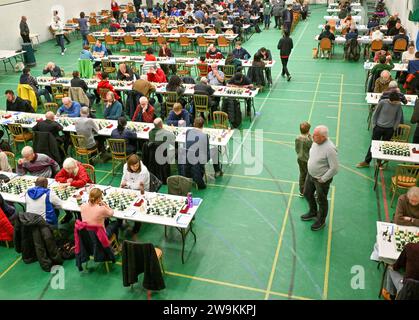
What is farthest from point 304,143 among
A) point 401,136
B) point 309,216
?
point 401,136

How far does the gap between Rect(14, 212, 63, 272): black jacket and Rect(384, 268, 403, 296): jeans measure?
17.0 feet

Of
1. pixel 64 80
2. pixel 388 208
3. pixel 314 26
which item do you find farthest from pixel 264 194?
pixel 314 26

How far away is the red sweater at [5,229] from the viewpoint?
7309 mm

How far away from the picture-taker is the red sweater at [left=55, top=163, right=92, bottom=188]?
303 inches

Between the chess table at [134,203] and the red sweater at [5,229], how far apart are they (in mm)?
362

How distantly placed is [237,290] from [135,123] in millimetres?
5369

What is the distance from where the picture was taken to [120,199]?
23.8 ft

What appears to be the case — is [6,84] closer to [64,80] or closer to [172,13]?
[64,80]

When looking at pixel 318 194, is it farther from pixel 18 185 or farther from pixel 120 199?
pixel 18 185

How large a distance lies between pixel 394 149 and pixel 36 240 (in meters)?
7.09

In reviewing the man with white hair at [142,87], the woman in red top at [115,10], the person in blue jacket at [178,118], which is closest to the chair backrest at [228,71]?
the man with white hair at [142,87]

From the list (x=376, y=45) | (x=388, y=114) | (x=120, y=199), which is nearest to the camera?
(x=120, y=199)

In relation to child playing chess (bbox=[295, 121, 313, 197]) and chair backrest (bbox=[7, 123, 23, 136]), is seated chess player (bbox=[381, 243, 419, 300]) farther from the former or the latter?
chair backrest (bbox=[7, 123, 23, 136])

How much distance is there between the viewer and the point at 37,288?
261 inches
